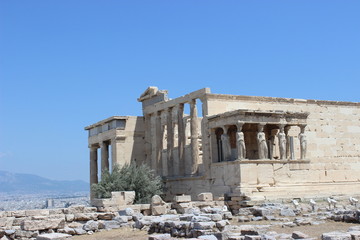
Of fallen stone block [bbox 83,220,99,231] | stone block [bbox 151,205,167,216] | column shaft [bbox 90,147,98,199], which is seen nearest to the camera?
fallen stone block [bbox 83,220,99,231]

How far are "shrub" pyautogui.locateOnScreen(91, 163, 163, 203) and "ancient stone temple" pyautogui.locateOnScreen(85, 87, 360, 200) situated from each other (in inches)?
61.3

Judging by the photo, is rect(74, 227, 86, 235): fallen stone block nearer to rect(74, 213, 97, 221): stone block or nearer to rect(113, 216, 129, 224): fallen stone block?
rect(74, 213, 97, 221): stone block

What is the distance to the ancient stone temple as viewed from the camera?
22922mm

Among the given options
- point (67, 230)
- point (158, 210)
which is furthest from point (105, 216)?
point (67, 230)

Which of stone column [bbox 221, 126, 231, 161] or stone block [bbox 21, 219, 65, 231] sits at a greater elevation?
stone column [bbox 221, 126, 231, 161]

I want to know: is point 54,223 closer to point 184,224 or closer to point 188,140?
point 184,224

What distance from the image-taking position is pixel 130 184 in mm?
24844

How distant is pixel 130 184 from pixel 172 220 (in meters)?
8.93

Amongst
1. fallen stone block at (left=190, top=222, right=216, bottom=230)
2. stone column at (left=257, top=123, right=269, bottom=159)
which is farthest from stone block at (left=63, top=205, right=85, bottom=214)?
stone column at (left=257, top=123, right=269, bottom=159)

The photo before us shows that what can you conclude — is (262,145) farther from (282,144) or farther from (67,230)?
(67,230)

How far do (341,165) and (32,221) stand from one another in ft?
55.7

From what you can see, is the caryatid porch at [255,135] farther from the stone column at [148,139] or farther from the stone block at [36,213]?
the stone block at [36,213]

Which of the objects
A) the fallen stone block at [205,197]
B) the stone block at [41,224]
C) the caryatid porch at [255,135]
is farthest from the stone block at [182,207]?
the stone block at [41,224]

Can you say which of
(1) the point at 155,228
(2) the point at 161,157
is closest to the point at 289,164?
(2) the point at 161,157
